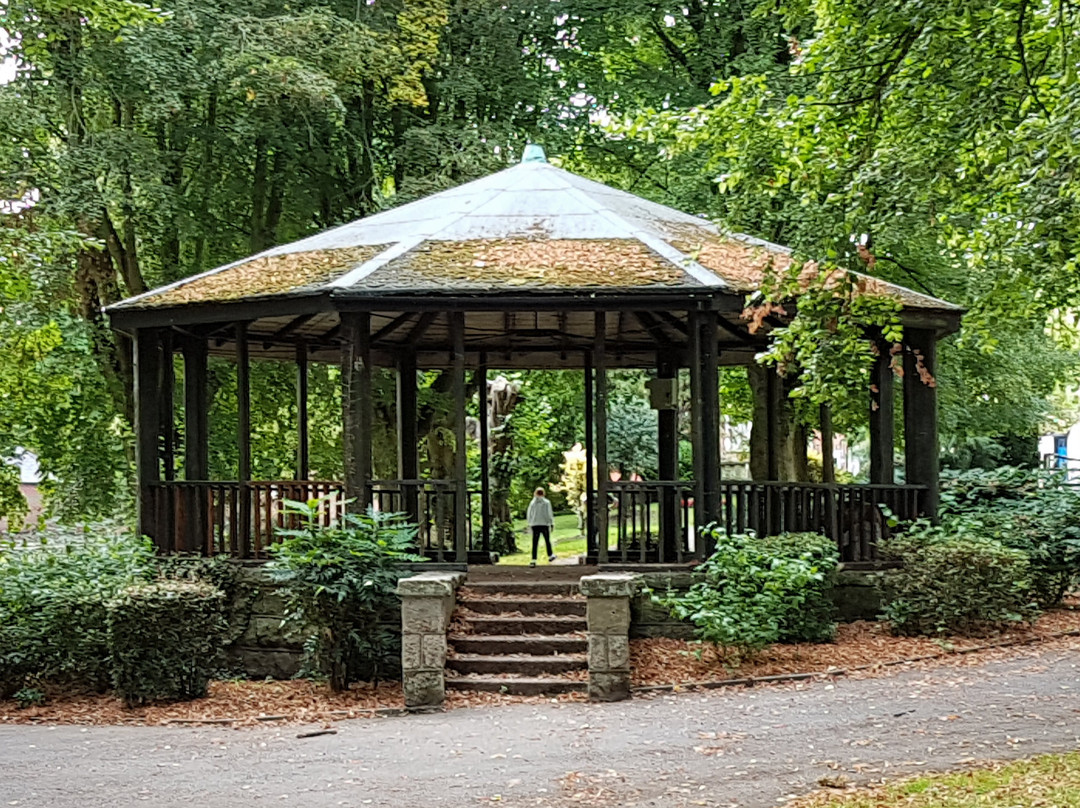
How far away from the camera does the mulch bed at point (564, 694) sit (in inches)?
396

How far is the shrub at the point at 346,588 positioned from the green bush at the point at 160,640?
794 millimetres

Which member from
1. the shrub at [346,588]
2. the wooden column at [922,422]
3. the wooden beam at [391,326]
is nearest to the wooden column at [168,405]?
the wooden beam at [391,326]

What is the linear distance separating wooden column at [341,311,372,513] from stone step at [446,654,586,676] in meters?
2.12

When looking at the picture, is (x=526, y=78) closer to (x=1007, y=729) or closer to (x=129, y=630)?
(x=129, y=630)

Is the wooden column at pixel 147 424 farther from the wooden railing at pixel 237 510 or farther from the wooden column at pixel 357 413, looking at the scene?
the wooden column at pixel 357 413

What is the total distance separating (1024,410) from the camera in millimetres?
22656

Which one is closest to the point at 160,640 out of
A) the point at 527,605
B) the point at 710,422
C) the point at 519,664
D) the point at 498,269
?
the point at 519,664

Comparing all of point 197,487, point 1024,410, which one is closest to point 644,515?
point 197,487

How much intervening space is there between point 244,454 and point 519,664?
4.10 metres

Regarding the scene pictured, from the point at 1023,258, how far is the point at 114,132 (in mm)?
14076

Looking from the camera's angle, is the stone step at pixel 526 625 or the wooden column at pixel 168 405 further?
the wooden column at pixel 168 405

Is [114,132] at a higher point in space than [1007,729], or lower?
higher

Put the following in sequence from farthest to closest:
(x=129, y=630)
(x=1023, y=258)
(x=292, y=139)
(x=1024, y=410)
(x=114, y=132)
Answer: (x=1024, y=410)
(x=292, y=139)
(x=114, y=132)
(x=129, y=630)
(x=1023, y=258)

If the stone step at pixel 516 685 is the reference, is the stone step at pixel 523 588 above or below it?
above
